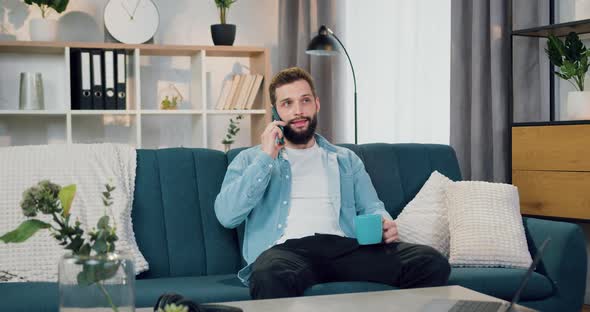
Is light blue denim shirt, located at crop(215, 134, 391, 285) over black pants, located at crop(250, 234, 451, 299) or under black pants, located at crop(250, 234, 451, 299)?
over

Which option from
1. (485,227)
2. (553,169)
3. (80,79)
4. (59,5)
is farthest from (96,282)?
(59,5)

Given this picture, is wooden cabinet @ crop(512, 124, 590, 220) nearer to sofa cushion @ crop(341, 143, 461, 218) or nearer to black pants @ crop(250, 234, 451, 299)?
sofa cushion @ crop(341, 143, 461, 218)

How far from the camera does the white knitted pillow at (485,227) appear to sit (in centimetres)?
280

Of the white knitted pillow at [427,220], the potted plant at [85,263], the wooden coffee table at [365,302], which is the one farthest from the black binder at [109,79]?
the potted plant at [85,263]

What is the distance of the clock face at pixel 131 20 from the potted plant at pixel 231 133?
2.35 feet

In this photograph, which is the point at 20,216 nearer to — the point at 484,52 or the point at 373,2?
the point at 484,52

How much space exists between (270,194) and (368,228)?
47 centimetres

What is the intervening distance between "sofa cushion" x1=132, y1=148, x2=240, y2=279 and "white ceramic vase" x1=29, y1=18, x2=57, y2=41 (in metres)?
1.90

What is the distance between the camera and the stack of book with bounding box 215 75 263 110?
471 cm

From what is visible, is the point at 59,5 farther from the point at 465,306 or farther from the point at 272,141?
the point at 465,306

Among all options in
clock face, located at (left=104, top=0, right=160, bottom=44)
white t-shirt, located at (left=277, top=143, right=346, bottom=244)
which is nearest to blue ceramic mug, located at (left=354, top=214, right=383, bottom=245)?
white t-shirt, located at (left=277, top=143, right=346, bottom=244)

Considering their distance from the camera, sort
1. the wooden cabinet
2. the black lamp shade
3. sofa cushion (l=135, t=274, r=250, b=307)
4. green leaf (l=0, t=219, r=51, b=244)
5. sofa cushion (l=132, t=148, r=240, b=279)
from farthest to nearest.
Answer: the black lamp shade → the wooden cabinet → sofa cushion (l=132, t=148, r=240, b=279) → sofa cushion (l=135, t=274, r=250, b=307) → green leaf (l=0, t=219, r=51, b=244)

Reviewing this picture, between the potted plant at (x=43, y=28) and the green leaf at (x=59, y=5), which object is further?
the potted plant at (x=43, y=28)

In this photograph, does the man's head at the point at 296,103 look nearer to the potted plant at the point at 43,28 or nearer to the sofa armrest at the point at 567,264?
the sofa armrest at the point at 567,264
